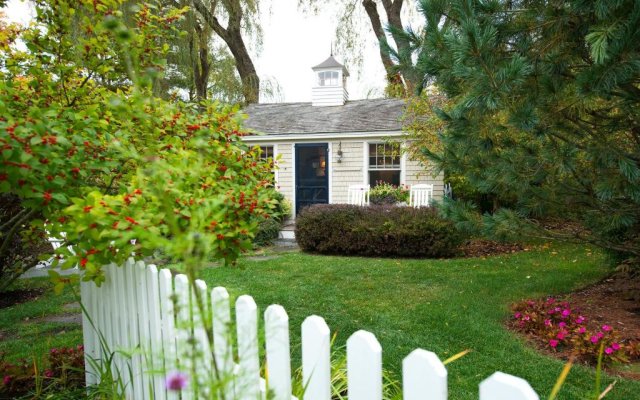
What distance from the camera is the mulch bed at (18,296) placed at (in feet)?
18.1

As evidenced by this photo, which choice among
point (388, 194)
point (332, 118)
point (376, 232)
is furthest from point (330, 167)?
point (376, 232)

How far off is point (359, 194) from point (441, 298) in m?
5.80

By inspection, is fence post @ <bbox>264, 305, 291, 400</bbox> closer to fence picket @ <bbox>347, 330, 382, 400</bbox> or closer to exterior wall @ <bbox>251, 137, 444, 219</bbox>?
fence picket @ <bbox>347, 330, 382, 400</bbox>

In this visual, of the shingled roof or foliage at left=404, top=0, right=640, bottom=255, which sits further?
the shingled roof

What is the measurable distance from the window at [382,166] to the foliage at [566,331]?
707cm

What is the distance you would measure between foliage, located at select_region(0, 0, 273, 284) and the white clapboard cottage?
8439 millimetres

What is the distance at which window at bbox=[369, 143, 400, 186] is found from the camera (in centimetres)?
1120

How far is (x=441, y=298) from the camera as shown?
4.96 m

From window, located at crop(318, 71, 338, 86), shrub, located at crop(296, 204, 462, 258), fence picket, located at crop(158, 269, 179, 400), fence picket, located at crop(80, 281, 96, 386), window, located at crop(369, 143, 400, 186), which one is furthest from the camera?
window, located at crop(318, 71, 338, 86)

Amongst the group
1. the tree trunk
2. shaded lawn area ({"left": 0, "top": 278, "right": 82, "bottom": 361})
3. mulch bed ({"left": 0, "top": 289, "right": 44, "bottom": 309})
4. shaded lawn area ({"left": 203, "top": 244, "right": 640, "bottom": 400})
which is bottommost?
mulch bed ({"left": 0, "top": 289, "right": 44, "bottom": 309})

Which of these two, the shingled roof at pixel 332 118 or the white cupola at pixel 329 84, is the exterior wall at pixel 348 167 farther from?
the white cupola at pixel 329 84

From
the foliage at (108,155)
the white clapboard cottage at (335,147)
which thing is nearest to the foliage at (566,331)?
the foliage at (108,155)

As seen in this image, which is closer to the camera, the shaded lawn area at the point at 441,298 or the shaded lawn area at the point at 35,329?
the shaded lawn area at the point at 441,298

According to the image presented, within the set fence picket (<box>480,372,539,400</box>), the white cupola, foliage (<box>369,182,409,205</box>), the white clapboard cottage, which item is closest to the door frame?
the white clapboard cottage
